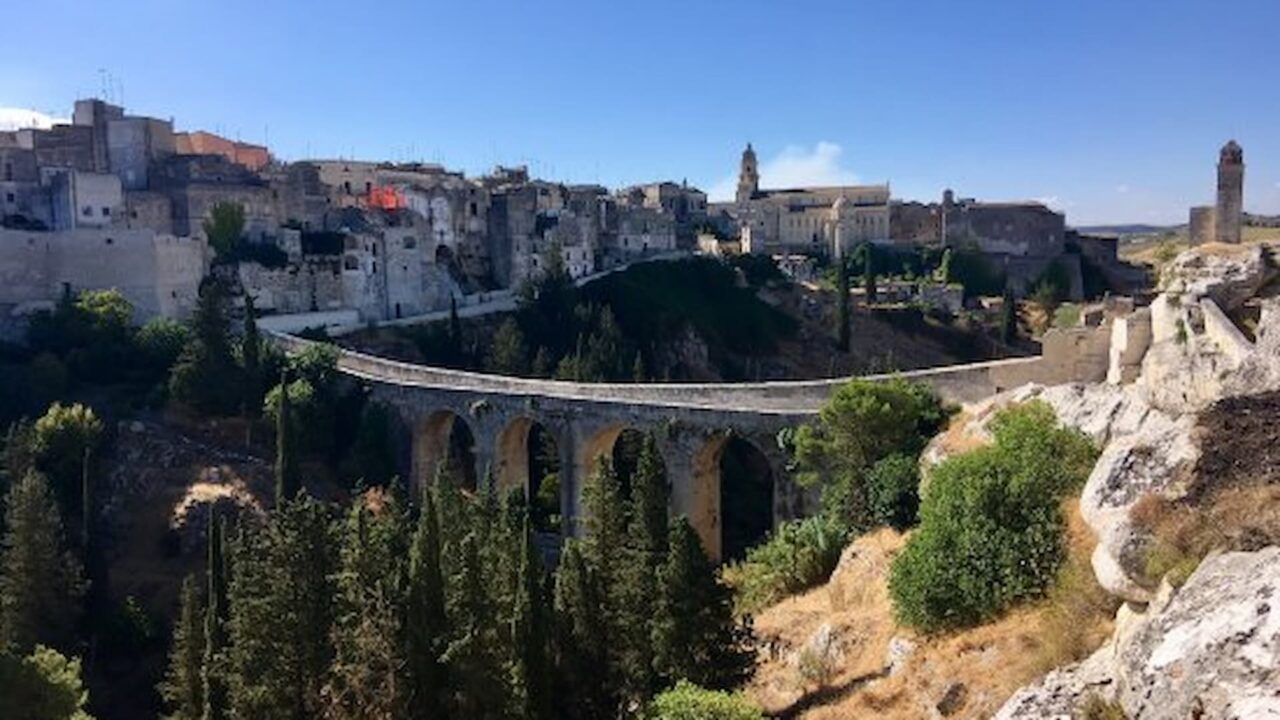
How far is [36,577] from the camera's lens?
1098 inches

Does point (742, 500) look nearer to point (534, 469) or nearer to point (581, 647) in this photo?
point (534, 469)

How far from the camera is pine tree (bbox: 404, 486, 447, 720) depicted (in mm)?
15633

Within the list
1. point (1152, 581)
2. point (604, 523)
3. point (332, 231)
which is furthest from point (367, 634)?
point (332, 231)

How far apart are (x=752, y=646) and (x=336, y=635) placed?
22.8 ft

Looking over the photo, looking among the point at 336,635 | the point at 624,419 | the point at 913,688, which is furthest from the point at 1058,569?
the point at 624,419

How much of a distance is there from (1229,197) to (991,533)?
3903 centimetres

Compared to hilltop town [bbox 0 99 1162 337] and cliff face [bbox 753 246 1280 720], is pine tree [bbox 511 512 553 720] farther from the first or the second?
hilltop town [bbox 0 99 1162 337]

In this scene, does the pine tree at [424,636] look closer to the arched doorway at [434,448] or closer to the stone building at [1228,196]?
the arched doorway at [434,448]

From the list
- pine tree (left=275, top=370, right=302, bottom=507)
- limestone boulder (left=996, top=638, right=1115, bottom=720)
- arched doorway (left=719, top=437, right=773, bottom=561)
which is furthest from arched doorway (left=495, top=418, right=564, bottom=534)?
limestone boulder (left=996, top=638, right=1115, bottom=720)

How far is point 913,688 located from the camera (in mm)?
13633

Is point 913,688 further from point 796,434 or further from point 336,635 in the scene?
point 796,434

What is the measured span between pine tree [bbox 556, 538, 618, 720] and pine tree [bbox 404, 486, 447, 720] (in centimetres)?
202

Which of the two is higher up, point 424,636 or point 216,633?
point 424,636

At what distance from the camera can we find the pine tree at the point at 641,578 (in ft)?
56.3
